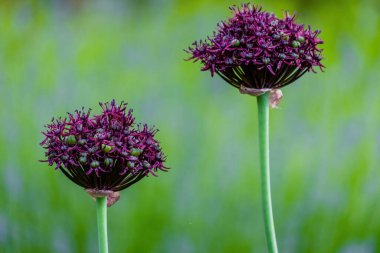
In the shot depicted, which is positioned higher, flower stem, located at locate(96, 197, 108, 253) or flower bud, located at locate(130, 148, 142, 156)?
flower bud, located at locate(130, 148, 142, 156)

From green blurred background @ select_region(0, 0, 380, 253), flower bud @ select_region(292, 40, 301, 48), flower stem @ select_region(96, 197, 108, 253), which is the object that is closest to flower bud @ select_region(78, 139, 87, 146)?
flower stem @ select_region(96, 197, 108, 253)

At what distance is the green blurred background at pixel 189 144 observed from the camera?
265 cm

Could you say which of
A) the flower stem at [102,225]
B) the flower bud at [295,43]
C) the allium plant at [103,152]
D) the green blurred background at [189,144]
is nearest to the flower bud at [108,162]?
the allium plant at [103,152]

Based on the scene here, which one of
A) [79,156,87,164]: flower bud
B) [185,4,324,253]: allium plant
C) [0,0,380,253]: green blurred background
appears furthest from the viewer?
[0,0,380,253]: green blurred background

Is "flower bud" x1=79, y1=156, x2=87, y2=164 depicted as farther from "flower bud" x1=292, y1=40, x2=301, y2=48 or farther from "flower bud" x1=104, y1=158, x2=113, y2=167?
"flower bud" x1=292, y1=40, x2=301, y2=48

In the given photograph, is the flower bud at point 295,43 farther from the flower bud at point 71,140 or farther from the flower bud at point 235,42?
the flower bud at point 71,140

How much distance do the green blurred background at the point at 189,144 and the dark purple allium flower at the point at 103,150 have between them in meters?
1.31

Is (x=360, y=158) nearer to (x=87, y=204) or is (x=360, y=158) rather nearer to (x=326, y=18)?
(x=326, y=18)

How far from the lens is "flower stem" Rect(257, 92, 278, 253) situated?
1.36m

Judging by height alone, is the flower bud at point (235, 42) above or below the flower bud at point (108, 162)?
above

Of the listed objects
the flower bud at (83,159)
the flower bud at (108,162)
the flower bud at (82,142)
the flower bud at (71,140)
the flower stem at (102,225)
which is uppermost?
the flower bud at (71,140)

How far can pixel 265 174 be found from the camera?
1.37 metres

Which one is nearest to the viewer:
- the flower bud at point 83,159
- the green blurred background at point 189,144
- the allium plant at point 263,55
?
the flower bud at point 83,159

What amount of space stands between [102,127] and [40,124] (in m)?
1.48
